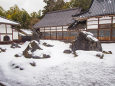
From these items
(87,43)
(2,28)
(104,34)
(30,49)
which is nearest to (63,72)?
(87,43)

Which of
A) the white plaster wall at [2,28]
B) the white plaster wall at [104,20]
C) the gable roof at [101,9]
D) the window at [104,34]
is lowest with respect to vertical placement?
the window at [104,34]

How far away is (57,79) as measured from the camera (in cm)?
598

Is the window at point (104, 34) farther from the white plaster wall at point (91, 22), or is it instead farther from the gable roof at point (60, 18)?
the gable roof at point (60, 18)

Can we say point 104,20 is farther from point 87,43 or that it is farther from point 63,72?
point 63,72

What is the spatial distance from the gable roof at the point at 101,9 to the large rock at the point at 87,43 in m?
4.64

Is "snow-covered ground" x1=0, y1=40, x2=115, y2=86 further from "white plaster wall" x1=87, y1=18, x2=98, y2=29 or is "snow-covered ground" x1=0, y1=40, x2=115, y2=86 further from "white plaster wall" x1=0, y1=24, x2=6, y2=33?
"white plaster wall" x1=0, y1=24, x2=6, y2=33

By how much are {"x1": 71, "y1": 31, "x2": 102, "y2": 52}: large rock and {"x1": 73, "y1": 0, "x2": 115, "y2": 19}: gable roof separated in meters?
4.64

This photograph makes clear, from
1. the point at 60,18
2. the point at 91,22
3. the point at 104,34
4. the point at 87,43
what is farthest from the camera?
the point at 60,18

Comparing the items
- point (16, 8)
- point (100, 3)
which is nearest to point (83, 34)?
point (100, 3)

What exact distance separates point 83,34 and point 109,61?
11.3 ft

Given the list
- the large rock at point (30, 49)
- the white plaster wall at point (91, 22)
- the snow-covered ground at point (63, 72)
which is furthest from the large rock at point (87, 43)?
the white plaster wall at point (91, 22)

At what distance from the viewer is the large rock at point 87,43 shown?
9586 mm

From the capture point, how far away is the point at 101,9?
551 inches

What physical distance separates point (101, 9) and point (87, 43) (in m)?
6.50
